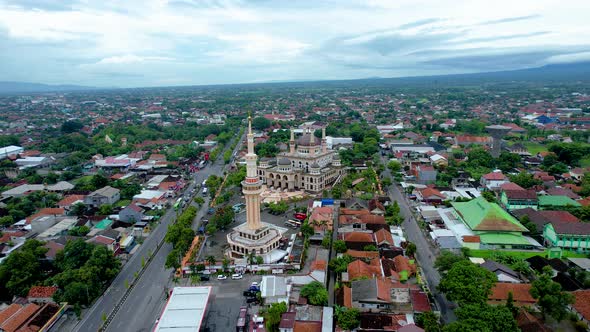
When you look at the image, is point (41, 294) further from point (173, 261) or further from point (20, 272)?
point (173, 261)

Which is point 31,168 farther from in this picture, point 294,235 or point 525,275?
point 525,275

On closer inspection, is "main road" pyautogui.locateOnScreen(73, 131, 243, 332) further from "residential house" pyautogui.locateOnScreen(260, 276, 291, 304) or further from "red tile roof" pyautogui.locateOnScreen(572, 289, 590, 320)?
"red tile roof" pyautogui.locateOnScreen(572, 289, 590, 320)

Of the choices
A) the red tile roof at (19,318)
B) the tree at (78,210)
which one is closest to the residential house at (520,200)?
the red tile roof at (19,318)

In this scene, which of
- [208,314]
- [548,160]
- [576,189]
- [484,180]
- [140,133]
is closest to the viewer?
[208,314]

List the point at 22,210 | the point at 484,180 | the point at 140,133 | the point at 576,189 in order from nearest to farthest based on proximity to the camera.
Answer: the point at 22,210 < the point at 576,189 < the point at 484,180 < the point at 140,133

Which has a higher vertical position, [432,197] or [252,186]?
[252,186]

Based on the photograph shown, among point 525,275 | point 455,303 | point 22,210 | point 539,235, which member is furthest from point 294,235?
point 22,210

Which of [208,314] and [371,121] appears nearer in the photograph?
[208,314]

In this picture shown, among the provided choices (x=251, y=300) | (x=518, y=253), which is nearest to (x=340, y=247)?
(x=251, y=300)
